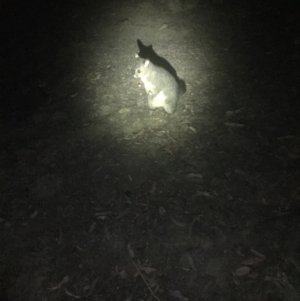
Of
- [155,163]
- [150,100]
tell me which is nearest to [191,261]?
[155,163]

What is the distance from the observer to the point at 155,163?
13.2 ft

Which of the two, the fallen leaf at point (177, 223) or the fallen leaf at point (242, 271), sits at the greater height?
the fallen leaf at point (177, 223)

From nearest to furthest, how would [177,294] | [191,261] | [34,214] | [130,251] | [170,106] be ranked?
[177,294] → [191,261] → [130,251] → [34,214] → [170,106]

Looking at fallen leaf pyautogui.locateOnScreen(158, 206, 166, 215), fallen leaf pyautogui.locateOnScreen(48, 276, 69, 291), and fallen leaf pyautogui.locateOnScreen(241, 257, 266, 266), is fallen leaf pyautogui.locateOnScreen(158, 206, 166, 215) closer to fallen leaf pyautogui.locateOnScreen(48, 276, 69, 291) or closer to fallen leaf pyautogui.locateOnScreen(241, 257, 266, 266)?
fallen leaf pyautogui.locateOnScreen(241, 257, 266, 266)

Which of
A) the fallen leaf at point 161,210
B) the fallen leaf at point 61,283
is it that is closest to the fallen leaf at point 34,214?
the fallen leaf at point 61,283

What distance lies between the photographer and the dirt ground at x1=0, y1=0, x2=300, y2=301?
10.9 feet

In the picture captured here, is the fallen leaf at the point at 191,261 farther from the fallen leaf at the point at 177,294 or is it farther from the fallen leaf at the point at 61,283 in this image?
the fallen leaf at the point at 61,283

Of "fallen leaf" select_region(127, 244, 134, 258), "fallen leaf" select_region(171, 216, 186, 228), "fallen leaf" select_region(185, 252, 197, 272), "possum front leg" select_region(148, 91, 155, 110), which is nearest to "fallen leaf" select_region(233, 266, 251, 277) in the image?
"fallen leaf" select_region(185, 252, 197, 272)

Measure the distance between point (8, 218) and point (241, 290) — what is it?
2755mm

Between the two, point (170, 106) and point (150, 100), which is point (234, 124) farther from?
point (150, 100)

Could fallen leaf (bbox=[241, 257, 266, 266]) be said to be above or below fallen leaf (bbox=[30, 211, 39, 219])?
below

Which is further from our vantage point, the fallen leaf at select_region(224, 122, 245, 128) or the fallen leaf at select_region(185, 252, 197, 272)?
the fallen leaf at select_region(224, 122, 245, 128)

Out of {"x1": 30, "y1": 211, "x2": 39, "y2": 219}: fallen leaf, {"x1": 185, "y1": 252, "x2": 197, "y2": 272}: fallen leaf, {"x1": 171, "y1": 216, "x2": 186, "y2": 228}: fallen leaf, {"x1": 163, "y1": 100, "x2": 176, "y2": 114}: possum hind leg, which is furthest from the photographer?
{"x1": 163, "y1": 100, "x2": 176, "y2": 114}: possum hind leg

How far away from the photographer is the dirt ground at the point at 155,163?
10.9 ft
